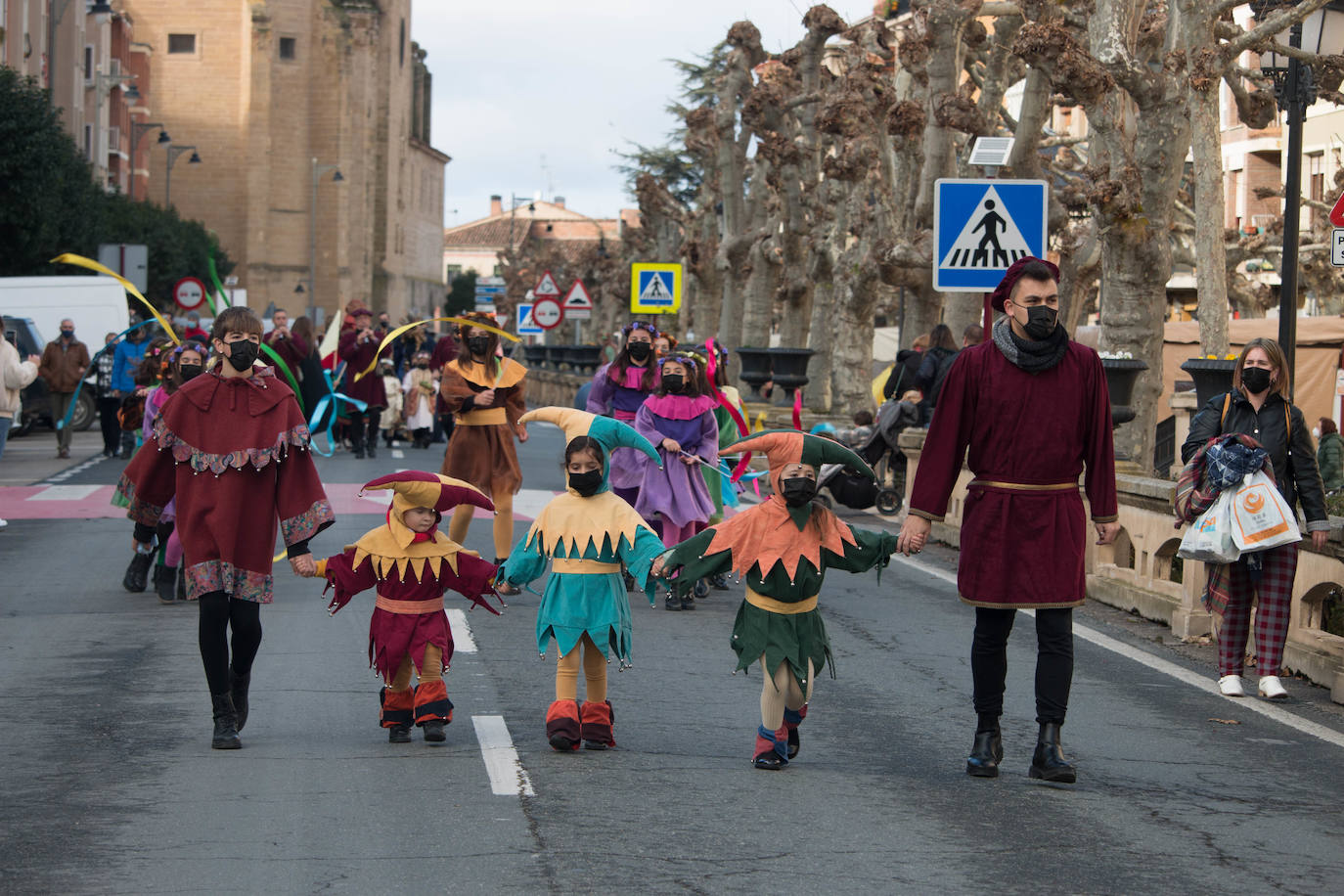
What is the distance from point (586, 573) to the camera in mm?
7523

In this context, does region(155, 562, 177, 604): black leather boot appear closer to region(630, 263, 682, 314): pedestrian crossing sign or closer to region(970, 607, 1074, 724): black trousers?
region(970, 607, 1074, 724): black trousers

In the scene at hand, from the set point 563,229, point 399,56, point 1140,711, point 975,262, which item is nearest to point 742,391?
point 975,262

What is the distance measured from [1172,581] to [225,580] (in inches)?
269

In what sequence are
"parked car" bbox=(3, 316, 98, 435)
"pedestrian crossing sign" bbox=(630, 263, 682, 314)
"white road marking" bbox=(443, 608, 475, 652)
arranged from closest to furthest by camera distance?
"white road marking" bbox=(443, 608, 475, 652) < "parked car" bbox=(3, 316, 98, 435) < "pedestrian crossing sign" bbox=(630, 263, 682, 314)

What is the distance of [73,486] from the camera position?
70.2 feet

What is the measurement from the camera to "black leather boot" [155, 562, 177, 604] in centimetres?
1216

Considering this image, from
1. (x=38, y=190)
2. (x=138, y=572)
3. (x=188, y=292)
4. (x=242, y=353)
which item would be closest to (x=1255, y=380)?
(x=242, y=353)

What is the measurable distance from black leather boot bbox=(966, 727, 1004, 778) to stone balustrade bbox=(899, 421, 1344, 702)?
294 centimetres

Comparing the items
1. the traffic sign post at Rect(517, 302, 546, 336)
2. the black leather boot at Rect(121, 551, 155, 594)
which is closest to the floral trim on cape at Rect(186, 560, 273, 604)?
the black leather boot at Rect(121, 551, 155, 594)

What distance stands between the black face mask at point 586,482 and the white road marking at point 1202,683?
11.2 feet

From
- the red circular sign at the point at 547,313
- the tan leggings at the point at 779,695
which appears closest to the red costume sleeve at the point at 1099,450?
the tan leggings at the point at 779,695

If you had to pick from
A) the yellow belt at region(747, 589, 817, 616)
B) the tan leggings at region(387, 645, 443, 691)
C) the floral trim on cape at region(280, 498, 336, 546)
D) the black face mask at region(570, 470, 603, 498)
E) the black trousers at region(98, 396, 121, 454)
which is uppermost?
the black face mask at region(570, 470, 603, 498)

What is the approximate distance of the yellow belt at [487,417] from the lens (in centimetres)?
1315

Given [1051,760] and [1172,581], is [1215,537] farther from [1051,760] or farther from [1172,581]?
[1051,760]
